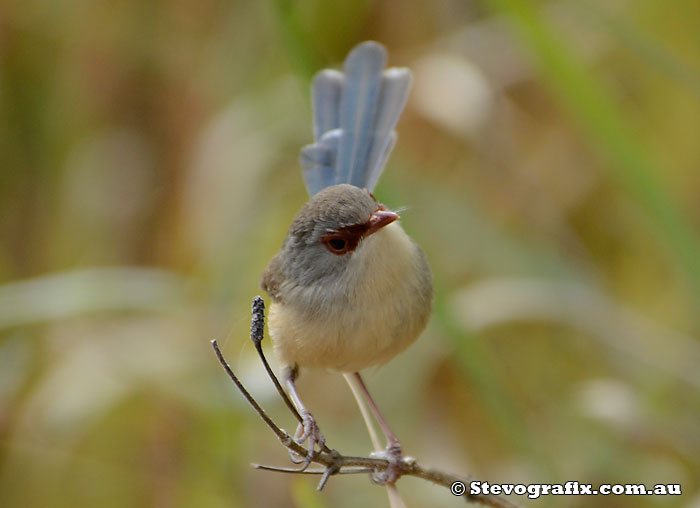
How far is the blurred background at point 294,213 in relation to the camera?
8.48 ft

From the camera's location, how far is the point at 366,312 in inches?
61.4

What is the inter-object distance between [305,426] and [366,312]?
0.26 metres

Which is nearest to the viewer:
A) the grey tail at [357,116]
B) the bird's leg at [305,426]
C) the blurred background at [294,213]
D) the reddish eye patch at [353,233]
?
the bird's leg at [305,426]

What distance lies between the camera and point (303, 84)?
1805 millimetres

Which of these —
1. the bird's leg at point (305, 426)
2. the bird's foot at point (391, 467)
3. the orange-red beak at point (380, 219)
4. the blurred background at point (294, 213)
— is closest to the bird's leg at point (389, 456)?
the bird's foot at point (391, 467)

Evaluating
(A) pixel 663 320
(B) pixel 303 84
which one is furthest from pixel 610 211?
(B) pixel 303 84

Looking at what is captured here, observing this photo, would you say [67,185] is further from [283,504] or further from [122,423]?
[283,504]

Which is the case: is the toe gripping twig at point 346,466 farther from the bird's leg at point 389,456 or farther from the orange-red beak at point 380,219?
the orange-red beak at point 380,219

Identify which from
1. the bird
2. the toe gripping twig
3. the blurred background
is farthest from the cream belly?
the blurred background

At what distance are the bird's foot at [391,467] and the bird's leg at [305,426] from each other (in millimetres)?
120

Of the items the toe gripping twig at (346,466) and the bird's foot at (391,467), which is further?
the bird's foot at (391,467)

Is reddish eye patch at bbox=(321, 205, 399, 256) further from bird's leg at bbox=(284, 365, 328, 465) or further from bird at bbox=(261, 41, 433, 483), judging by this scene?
bird's leg at bbox=(284, 365, 328, 465)

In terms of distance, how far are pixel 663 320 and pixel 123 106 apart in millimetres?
2355

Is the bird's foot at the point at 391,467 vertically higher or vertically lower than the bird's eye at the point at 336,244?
lower
